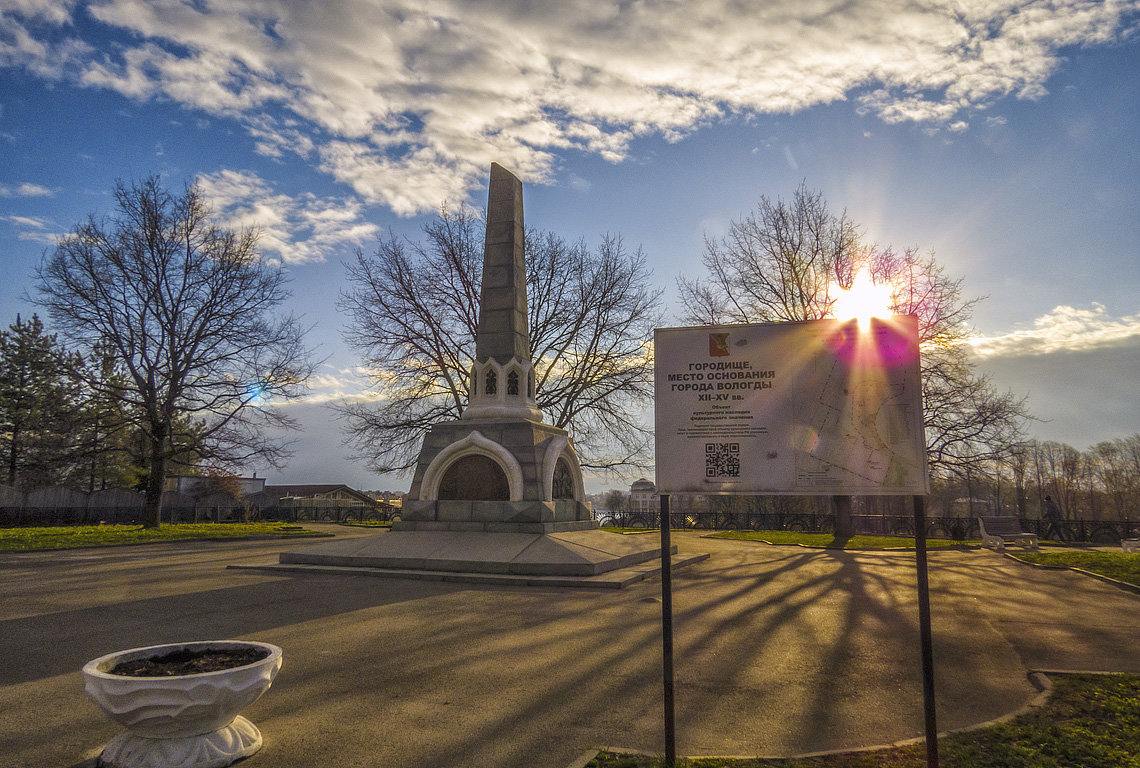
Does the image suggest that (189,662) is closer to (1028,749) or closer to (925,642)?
(925,642)

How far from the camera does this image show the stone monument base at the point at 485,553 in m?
12.3

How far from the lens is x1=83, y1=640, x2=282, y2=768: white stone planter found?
3.79 m

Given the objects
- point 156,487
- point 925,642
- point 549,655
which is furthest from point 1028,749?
point 156,487

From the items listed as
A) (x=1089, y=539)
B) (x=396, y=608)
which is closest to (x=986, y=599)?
(x=396, y=608)

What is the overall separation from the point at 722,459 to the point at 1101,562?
1484 centimetres

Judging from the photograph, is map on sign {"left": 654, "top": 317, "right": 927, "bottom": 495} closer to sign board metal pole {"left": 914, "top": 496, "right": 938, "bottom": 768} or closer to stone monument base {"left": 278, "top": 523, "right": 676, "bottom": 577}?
sign board metal pole {"left": 914, "top": 496, "right": 938, "bottom": 768}

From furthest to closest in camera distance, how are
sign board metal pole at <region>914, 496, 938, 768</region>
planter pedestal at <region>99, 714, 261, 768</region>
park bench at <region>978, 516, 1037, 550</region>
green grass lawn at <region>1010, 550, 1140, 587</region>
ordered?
park bench at <region>978, 516, 1037, 550</region> → green grass lawn at <region>1010, 550, 1140, 587</region> → planter pedestal at <region>99, 714, 261, 768</region> → sign board metal pole at <region>914, 496, 938, 768</region>

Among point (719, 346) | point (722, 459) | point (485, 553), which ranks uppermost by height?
point (719, 346)

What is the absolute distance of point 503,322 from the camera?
1719 centimetres

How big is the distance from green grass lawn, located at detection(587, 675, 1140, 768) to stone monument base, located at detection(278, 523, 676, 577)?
313 inches

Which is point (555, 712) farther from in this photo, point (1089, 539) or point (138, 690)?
point (1089, 539)

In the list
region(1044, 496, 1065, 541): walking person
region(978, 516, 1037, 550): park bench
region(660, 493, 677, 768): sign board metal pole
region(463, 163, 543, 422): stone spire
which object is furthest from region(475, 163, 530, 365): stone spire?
region(1044, 496, 1065, 541): walking person

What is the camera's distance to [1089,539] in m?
25.8

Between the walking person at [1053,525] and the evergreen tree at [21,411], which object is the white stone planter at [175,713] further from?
the evergreen tree at [21,411]
